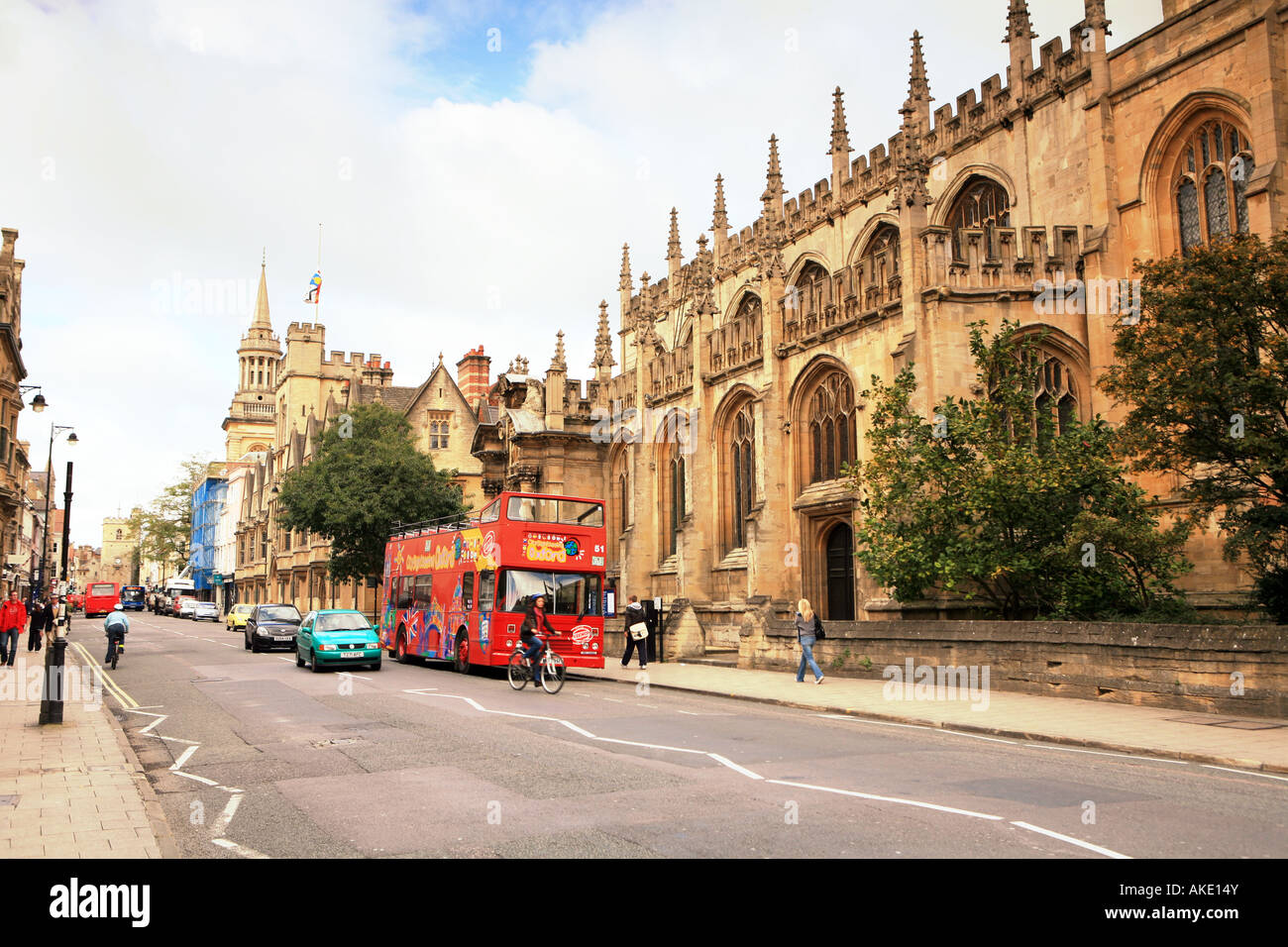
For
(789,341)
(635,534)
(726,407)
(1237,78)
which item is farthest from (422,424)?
(1237,78)

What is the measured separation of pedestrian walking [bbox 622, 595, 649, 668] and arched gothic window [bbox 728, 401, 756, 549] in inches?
249

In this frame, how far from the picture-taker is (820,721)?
14656 millimetres

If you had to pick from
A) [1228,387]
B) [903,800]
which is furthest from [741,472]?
[903,800]

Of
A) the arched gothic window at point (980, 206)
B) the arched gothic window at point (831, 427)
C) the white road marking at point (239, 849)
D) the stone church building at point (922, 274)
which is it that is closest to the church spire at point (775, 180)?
the stone church building at point (922, 274)

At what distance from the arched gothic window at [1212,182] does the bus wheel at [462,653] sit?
18.5 metres

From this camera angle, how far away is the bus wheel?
24359mm

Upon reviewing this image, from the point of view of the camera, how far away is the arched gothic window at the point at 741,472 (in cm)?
3131

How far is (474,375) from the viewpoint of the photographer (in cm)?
6125

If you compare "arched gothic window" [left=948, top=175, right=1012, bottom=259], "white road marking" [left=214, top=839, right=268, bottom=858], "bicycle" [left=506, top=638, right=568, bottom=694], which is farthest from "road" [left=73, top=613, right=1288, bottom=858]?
"arched gothic window" [left=948, top=175, right=1012, bottom=259]

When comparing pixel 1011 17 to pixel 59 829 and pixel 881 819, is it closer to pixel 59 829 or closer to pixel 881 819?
pixel 881 819

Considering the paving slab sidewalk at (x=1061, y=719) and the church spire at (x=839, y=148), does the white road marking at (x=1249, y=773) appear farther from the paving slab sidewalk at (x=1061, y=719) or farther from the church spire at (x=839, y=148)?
the church spire at (x=839, y=148)

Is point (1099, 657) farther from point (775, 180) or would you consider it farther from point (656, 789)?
point (775, 180)

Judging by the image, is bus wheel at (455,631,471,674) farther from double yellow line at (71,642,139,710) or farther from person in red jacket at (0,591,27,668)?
person in red jacket at (0,591,27,668)
